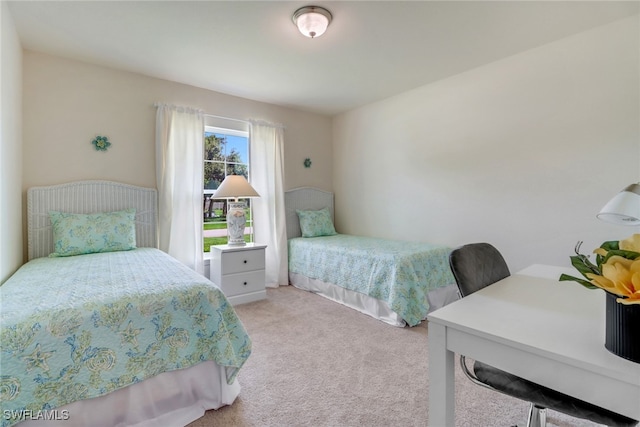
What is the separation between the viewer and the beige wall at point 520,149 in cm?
232

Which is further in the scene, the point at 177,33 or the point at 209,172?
the point at 209,172

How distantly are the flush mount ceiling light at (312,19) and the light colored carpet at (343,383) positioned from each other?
2334 millimetres

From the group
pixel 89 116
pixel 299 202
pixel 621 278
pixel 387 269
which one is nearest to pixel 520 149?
pixel 387 269

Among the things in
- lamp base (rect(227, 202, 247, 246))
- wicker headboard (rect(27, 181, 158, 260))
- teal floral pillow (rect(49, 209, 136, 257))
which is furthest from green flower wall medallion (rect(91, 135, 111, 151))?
lamp base (rect(227, 202, 247, 246))

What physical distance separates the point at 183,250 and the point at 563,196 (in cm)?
374

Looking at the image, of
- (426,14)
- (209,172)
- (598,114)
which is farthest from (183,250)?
(598,114)

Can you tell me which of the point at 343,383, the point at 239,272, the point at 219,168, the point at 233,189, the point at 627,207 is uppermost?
the point at 219,168

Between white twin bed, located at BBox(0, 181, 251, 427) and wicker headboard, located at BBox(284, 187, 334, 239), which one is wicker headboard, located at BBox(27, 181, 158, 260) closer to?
white twin bed, located at BBox(0, 181, 251, 427)

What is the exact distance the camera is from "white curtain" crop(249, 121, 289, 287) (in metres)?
3.83

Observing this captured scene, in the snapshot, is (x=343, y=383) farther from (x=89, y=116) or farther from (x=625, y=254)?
(x=89, y=116)

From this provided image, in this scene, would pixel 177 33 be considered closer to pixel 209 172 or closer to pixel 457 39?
pixel 209 172

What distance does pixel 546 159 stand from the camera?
2.64 meters

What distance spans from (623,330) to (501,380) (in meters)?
0.53

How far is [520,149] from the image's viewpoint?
9.14 feet
